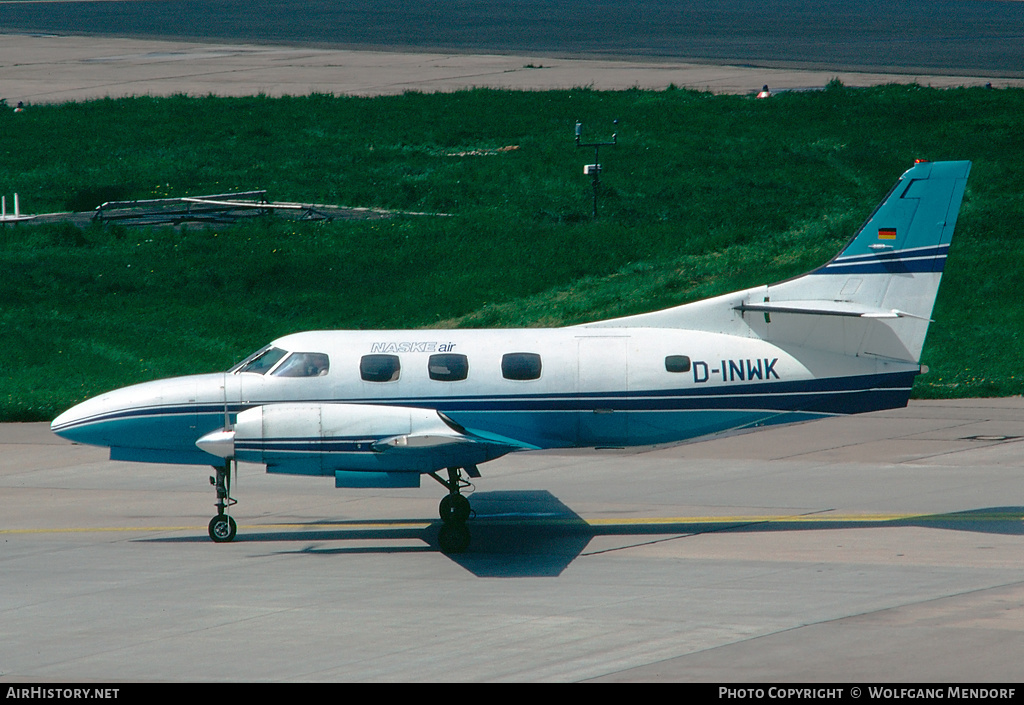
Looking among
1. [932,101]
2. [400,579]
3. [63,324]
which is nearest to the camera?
[400,579]

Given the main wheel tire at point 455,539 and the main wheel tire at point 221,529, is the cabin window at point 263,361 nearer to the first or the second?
the main wheel tire at point 221,529

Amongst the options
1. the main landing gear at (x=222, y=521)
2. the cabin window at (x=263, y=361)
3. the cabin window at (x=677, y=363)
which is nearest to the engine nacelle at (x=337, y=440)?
the main landing gear at (x=222, y=521)

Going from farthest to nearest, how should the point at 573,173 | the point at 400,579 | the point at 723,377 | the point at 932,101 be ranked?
the point at 932,101, the point at 573,173, the point at 723,377, the point at 400,579

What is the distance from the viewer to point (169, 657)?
13.0 metres

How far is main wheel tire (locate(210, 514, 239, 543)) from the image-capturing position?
722 inches

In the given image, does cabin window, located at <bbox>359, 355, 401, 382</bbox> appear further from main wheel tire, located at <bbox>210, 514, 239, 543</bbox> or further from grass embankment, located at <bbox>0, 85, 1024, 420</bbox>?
grass embankment, located at <bbox>0, 85, 1024, 420</bbox>

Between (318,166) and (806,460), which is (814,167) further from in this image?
(806,460)

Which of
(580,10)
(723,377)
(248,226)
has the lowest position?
(723,377)

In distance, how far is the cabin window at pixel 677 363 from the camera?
18.4m

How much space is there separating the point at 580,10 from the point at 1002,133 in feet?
136

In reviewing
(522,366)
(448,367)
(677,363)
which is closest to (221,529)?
(448,367)

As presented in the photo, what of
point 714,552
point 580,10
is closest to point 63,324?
point 714,552

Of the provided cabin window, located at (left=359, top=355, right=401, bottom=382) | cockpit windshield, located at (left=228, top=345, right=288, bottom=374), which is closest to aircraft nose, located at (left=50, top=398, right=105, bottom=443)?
cockpit windshield, located at (left=228, top=345, right=288, bottom=374)

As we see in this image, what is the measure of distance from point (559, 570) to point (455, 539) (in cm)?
182
